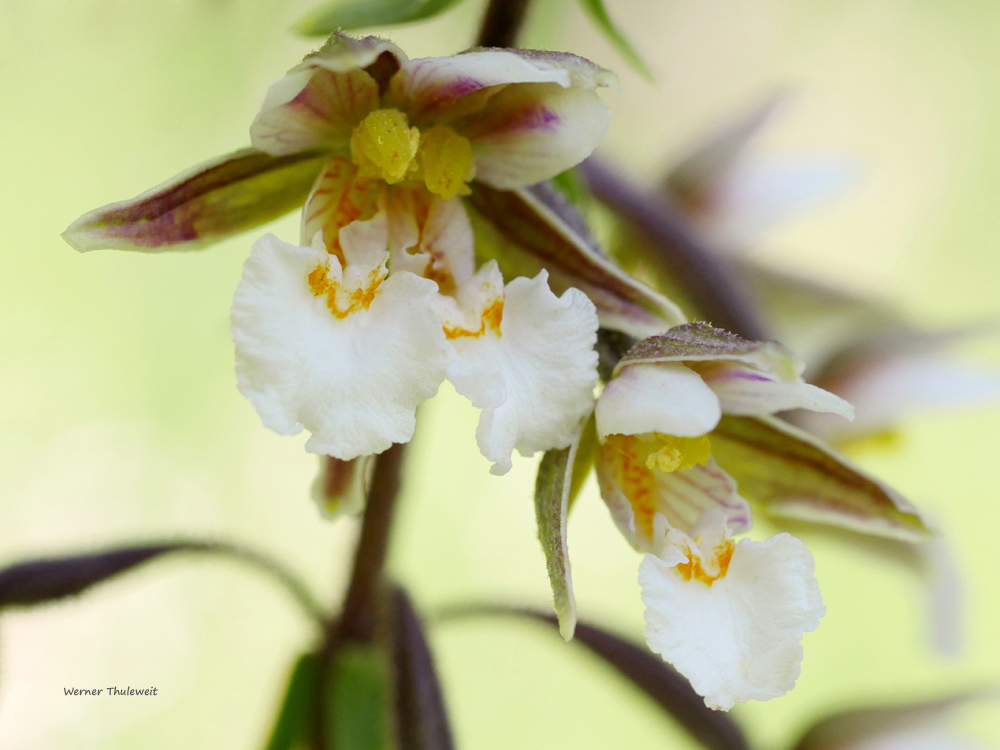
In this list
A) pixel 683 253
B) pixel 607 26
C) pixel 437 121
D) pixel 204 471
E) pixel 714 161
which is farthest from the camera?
pixel 204 471

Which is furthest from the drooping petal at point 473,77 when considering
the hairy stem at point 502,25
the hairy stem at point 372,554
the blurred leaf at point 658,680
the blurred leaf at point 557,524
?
the blurred leaf at point 658,680

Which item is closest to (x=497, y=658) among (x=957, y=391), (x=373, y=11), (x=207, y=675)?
(x=207, y=675)

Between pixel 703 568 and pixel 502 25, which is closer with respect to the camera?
pixel 703 568

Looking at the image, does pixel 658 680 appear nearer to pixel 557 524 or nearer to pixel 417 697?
pixel 417 697

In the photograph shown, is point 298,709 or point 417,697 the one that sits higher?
point 417,697

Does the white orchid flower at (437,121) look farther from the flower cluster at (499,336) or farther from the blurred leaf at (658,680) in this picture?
the blurred leaf at (658,680)

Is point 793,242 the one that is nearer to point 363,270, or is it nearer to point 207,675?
point 207,675

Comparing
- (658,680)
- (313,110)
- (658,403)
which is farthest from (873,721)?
(313,110)
